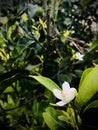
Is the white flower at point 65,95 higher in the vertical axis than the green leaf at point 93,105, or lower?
higher

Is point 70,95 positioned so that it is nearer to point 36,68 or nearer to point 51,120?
point 51,120

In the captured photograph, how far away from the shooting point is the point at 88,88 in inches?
27.1

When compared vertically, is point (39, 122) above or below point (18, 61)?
below

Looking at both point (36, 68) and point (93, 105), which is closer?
point (93, 105)

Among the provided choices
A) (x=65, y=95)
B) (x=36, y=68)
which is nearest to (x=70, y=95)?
(x=65, y=95)

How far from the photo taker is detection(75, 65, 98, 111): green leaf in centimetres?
68

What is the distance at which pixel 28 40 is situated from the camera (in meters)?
1.24

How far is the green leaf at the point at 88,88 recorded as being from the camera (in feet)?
2.23

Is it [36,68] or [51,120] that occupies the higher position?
[36,68]

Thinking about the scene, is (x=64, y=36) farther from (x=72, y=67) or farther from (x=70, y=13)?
(x=70, y=13)

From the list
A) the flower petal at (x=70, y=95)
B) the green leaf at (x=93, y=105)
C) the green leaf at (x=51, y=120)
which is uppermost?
the flower petal at (x=70, y=95)

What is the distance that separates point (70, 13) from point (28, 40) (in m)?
0.87

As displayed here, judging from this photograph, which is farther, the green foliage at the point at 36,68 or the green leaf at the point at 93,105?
the green foliage at the point at 36,68

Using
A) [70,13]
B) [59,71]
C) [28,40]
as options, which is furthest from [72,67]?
[70,13]
